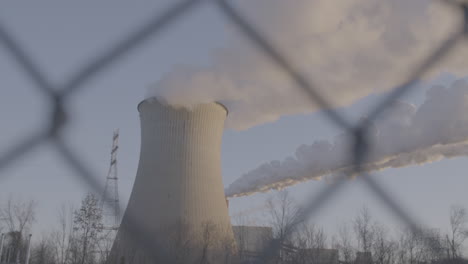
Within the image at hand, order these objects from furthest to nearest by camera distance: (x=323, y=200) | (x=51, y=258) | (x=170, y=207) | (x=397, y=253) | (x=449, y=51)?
(x=51, y=258) < (x=397, y=253) < (x=170, y=207) < (x=323, y=200) < (x=449, y=51)

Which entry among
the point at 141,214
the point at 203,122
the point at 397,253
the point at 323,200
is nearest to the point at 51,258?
the point at 141,214

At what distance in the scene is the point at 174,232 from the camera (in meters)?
10.4

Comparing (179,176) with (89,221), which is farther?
(89,221)

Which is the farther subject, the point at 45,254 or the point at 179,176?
the point at 45,254

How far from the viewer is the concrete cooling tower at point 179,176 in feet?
32.0

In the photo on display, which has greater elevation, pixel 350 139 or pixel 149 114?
pixel 149 114

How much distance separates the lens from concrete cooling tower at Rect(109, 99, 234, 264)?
32.0 ft

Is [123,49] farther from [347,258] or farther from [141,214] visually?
[347,258]

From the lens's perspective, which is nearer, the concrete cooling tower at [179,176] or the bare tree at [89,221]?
the concrete cooling tower at [179,176]

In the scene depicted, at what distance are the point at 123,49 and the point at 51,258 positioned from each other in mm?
17290

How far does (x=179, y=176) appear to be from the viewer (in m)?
9.70

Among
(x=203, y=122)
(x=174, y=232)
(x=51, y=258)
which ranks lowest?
(x=51, y=258)

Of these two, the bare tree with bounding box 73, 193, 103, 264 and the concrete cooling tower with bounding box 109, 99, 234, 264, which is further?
the bare tree with bounding box 73, 193, 103, 264

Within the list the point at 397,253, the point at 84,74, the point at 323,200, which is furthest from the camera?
the point at 397,253
